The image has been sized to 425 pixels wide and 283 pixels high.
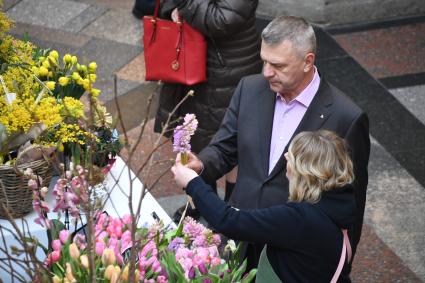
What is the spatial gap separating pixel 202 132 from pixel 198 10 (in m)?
0.80

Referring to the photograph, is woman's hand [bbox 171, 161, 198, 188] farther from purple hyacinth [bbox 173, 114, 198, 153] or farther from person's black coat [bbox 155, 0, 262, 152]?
person's black coat [bbox 155, 0, 262, 152]

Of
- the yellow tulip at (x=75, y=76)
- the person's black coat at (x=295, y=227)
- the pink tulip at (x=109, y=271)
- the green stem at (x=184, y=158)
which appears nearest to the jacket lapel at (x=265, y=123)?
the green stem at (x=184, y=158)

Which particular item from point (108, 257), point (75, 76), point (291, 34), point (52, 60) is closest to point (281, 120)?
point (291, 34)

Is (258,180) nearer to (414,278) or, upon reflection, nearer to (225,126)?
(225,126)

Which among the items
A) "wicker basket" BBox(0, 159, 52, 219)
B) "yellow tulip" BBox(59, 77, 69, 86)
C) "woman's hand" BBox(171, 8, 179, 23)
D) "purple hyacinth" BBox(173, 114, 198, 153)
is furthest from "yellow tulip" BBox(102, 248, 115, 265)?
"woman's hand" BBox(171, 8, 179, 23)

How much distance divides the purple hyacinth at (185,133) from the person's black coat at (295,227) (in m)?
0.16

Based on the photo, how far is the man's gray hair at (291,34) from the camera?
12.5 ft

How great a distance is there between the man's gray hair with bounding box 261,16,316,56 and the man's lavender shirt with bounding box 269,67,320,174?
198mm

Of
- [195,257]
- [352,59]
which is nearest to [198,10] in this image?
[195,257]

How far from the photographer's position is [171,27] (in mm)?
5266

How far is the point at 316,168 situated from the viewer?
10.8ft

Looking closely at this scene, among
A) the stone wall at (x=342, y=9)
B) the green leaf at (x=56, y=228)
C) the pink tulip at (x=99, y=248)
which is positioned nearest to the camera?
the pink tulip at (x=99, y=248)

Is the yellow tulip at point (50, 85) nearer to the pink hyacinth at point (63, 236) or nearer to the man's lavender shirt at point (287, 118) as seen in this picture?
the man's lavender shirt at point (287, 118)

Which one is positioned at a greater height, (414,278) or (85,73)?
(85,73)
